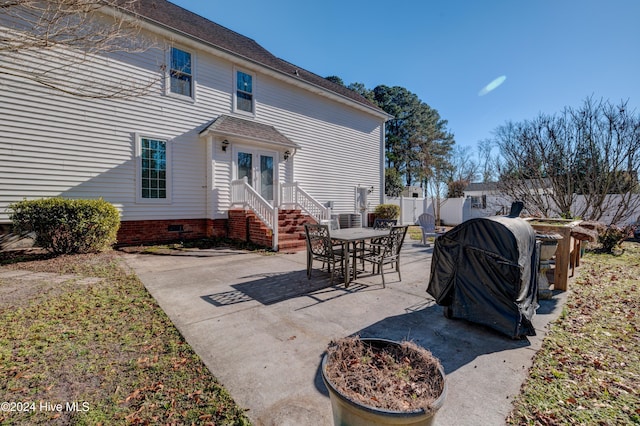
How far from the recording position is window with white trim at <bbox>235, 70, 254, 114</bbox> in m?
10.9

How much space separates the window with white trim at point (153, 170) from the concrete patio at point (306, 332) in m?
3.71

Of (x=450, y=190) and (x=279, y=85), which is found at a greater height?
(x=279, y=85)

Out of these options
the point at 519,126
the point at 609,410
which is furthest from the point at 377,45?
the point at 609,410

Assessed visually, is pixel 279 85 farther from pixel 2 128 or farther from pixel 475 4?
pixel 2 128

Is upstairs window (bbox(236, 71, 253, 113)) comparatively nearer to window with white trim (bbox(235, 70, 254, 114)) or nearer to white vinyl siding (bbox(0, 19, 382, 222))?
window with white trim (bbox(235, 70, 254, 114))

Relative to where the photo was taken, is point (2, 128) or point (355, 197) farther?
point (355, 197)

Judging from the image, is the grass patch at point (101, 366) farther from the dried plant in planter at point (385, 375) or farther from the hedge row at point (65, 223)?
the hedge row at point (65, 223)

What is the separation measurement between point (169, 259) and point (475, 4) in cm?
1138

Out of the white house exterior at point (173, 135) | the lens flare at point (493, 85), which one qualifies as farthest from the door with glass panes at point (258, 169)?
the lens flare at point (493, 85)

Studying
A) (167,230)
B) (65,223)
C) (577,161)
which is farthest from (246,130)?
(577,161)

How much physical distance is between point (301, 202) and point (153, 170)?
4.98 meters

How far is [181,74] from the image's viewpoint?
950 cm

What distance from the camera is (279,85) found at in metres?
12.1

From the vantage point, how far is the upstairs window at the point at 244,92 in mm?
10933
